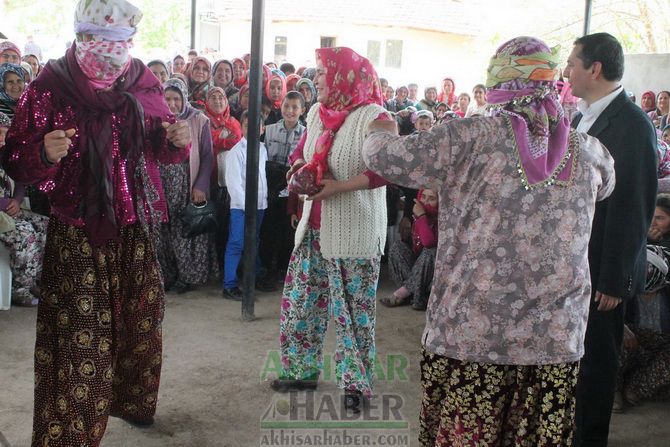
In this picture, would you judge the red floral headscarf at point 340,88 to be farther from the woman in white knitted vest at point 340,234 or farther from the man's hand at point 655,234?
the man's hand at point 655,234

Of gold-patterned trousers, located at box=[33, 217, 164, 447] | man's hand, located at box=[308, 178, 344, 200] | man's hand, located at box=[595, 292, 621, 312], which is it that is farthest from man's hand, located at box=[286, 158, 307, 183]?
man's hand, located at box=[595, 292, 621, 312]

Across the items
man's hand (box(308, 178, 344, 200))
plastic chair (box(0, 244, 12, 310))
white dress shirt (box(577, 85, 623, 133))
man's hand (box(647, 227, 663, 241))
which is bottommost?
plastic chair (box(0, 244, 12, 310))

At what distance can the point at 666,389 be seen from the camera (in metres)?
3.94

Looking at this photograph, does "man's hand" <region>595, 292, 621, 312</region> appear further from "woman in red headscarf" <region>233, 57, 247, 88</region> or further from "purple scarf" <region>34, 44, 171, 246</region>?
"woman in red headscarf" <region>233, 57, 247, 88</region>

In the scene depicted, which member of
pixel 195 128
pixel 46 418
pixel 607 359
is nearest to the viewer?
pixel 46 418

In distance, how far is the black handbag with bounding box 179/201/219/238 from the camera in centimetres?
531

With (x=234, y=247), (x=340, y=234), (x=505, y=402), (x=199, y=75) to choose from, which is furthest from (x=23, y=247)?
(x=505, y=402)

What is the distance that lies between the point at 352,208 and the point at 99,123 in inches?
49.0

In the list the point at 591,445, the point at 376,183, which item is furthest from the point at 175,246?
the point at 591,445

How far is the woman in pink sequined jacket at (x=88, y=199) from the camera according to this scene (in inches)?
98.0

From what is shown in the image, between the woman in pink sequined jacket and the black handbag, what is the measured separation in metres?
2.49

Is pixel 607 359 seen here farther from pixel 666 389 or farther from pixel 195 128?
pixel 195 128

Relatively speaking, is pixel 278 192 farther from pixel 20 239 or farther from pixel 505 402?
pixel 505 402

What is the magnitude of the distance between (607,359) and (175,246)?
144 inches
